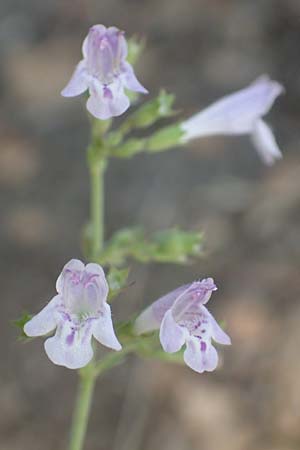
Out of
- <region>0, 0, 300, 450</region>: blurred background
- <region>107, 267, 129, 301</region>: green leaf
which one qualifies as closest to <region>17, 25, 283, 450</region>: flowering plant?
<region>107, 267, 129, 301</region>: green leaf

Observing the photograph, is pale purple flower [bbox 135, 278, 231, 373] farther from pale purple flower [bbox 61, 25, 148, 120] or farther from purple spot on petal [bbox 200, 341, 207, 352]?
pale purple flower [bbox 61, 25, 148, 120]

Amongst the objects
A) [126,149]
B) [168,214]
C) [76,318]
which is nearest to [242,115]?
[126,149]

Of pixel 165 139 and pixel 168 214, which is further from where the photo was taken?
pixel 168 214

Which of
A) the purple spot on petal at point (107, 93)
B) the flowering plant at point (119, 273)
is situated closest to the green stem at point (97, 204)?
the flowering plant at point (119, 273)

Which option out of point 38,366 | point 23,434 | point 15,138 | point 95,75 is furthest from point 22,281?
point 95,75

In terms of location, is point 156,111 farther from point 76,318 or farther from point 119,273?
point 76,318

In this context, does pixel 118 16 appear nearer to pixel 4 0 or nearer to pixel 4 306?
pixel 4 0

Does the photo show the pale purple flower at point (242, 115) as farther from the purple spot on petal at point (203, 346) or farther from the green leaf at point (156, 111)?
the purple spot on petal at point (203, 346)
